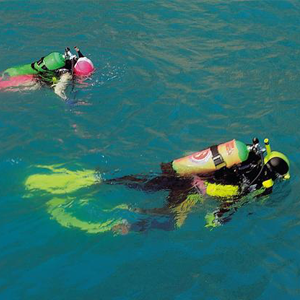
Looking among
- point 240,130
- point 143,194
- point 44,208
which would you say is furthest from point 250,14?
point 44,208

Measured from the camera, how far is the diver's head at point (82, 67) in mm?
10969

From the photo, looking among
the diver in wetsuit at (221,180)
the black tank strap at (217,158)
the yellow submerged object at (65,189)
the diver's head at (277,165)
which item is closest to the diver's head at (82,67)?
the yellow submerged object at (65,189)

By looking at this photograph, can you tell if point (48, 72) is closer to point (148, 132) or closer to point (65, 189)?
point (148, 132)

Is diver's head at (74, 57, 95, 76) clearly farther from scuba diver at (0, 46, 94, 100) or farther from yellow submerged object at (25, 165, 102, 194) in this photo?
yellow submerged object at (25, 165, 102, 194)

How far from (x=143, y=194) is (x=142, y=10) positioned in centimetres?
862

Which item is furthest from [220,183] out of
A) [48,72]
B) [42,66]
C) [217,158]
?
[42,66]

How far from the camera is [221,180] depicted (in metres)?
7.27

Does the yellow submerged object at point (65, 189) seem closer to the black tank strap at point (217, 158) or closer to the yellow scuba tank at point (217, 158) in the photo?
the yellow scuba tank at point (217, 158)

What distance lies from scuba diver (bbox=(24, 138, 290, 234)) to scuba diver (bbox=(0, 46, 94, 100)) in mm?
3944

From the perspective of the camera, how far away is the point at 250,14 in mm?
14305

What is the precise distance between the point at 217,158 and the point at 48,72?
17.9ft

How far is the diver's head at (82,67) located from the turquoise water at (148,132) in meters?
0.31

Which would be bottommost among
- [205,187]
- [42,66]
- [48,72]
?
[205,187]

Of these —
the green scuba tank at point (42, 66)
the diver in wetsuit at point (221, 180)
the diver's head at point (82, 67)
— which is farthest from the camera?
the diver's head at point (82, 67)
